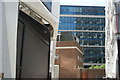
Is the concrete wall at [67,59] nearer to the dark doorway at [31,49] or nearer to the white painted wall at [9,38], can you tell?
the dark doorway at [31,49]

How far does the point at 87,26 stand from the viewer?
42875 mm

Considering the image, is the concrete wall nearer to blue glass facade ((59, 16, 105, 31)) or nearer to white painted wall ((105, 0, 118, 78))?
white painted wall ((105, 0, 118, 78))

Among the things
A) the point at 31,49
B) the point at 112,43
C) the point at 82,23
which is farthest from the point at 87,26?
the point at 31,49

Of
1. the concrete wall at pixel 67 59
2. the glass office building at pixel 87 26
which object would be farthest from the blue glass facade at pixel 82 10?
the concrete wall at pixel 67 59

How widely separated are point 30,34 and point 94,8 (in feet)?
137

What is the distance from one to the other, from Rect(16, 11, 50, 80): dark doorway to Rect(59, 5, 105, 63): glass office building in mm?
37886

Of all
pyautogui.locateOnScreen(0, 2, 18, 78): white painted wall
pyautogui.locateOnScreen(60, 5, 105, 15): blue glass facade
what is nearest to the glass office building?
pyautogui.locateOnScreen(60, 5, 105, 15): blue glass facade

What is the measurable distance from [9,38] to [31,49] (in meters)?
0.64

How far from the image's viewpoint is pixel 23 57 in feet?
7.73

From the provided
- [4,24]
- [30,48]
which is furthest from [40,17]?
[4,24]

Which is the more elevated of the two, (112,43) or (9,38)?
(112,43)

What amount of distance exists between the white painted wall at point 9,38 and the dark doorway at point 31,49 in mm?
122

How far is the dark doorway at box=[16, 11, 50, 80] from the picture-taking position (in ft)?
7.54

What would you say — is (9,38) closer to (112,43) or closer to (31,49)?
(31,49)
